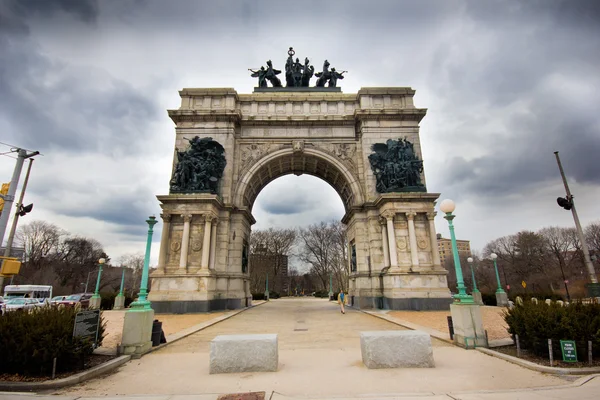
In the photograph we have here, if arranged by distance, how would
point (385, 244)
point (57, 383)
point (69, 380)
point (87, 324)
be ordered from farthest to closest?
point (385, 244)
point (87, 324)
point (69, 380)
point (57, 383)

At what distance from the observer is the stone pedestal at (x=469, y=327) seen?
25.0 ft

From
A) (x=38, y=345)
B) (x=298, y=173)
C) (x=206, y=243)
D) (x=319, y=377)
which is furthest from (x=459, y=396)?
(x=298, y=173)

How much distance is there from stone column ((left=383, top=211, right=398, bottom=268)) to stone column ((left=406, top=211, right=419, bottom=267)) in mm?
974

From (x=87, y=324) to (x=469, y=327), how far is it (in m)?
9.75

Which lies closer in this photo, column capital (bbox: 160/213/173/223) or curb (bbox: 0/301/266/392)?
curb (bbox: 0/301/266/392)

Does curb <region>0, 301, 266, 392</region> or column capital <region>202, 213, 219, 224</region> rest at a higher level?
column capital <region>202, 213, 219, 224</region>

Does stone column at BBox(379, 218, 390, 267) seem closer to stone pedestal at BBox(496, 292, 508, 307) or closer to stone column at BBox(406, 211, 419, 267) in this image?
stone column at BBox(406, 211, 419, 267)

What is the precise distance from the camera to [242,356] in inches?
229

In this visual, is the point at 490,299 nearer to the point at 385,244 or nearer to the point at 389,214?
the point at 385,244

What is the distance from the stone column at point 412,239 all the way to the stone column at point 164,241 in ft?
52.1

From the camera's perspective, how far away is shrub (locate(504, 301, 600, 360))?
5.84m

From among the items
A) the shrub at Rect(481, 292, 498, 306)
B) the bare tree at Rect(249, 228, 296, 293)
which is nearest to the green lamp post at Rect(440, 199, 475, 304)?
the shrub at Rect(481, 292, 498, 306)

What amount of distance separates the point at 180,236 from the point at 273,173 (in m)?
9.73

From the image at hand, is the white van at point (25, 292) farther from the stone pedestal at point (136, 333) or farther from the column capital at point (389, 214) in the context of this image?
the column capital at point (389, 214)
